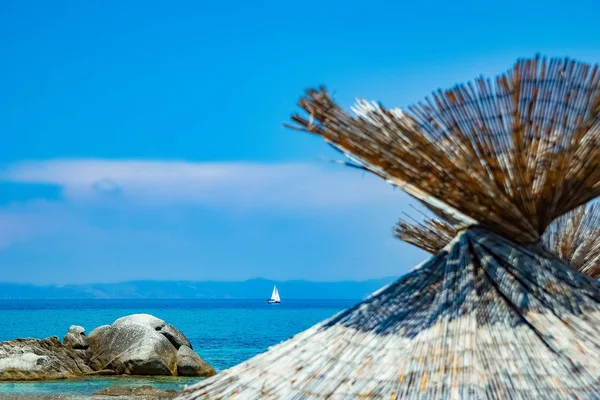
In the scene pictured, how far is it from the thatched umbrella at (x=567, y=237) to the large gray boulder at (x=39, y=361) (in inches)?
431

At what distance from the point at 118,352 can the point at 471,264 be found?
46.9 feet

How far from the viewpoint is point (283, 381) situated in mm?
4758

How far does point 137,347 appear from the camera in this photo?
58.7 ft

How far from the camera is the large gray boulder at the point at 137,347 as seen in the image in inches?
688

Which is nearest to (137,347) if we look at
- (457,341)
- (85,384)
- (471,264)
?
(85,384)

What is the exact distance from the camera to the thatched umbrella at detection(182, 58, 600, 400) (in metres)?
4.51

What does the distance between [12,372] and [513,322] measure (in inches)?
511

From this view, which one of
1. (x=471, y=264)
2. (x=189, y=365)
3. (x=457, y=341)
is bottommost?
(x=189, y=365)

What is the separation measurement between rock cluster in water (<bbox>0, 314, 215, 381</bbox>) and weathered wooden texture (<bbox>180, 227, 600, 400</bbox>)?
12374 mm

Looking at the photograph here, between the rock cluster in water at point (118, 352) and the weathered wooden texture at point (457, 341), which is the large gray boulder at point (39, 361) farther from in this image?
the weathered wooden texture at point (457, 341)

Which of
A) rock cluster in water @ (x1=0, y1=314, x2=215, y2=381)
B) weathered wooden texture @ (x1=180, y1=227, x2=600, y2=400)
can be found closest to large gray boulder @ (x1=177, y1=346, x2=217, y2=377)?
rock cluster in water @ (x1=0, y1=314, x2=215, y2=381)

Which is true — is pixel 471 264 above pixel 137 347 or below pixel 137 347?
above

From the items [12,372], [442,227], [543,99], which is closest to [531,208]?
[543,99]

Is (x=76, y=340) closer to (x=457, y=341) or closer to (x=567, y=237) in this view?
(x=567, y=237)
